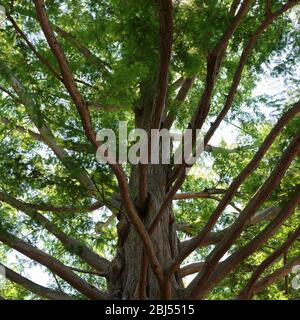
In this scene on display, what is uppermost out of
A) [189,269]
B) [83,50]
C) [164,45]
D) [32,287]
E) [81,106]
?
[83,50]

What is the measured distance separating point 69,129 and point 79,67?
78 centimetres

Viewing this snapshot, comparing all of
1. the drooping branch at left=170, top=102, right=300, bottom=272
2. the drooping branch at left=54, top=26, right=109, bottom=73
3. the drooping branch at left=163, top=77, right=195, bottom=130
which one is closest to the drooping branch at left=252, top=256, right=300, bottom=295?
the drooping branch at left=170, top=102, right=300, bottom=272

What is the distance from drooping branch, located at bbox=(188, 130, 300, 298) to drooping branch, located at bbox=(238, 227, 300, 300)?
0.97 feet

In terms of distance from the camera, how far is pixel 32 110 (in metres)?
3.87

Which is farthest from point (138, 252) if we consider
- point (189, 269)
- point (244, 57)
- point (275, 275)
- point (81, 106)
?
point (244, 57)

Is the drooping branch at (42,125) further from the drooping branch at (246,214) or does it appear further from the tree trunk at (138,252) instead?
the drooping branch at (246,214)

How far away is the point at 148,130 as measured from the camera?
5301mm

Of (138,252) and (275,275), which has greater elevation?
(138,252)

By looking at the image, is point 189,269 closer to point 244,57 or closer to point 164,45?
point 244,57

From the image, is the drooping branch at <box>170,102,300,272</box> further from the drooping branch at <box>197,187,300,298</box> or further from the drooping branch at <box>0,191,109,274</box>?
the drooping branch at <box>0,191,109,274</box>

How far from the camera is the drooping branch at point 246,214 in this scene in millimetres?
3582

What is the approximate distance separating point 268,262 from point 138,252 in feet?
4.46

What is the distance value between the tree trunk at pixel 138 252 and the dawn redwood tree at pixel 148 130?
0.01 meters

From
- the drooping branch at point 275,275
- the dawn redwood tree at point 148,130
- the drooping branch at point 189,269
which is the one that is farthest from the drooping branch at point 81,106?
the drooping branch at point 189,269
